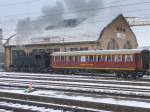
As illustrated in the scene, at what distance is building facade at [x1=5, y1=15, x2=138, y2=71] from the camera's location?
5181 centimetres

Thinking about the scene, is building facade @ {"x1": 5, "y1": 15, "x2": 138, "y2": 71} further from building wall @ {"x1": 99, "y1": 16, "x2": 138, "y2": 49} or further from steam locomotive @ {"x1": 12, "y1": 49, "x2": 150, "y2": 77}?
steam locomotive @ {"x1": 12, "y1": 49, "x2": 150, "y2": 77}

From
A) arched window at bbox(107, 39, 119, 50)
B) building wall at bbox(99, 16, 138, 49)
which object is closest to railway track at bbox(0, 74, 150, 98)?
building wall at bbox(99, 16, 138, 49)

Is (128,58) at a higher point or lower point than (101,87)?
higher

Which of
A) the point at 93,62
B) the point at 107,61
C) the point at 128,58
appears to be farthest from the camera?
the point at 93,62

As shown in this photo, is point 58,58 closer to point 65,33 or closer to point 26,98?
point 65,33

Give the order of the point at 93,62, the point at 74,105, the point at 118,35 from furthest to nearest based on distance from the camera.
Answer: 1. the point at 118,35
2. the point at 93,62
3. the point at 74,105

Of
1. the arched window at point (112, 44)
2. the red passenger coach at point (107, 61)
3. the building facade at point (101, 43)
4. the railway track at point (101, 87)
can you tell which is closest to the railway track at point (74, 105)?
the railway track at point (101, 87)

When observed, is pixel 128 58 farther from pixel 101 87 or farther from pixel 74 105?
pixel 74 105

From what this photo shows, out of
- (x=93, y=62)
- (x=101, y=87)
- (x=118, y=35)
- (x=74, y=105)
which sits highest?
(x=118, y=35)

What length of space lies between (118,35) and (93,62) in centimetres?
1993

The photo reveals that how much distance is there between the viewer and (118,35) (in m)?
57.2

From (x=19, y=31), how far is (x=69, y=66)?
19418 millimetres

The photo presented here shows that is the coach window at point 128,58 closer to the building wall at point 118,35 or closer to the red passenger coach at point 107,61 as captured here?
the red passenger coach at point 107,61

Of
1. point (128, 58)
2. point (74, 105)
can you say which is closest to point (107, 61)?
point (128, 58)
